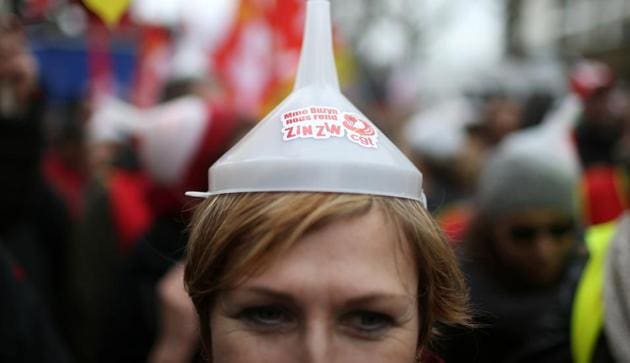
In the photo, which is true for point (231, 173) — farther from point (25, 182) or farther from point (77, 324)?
point (77, 324)

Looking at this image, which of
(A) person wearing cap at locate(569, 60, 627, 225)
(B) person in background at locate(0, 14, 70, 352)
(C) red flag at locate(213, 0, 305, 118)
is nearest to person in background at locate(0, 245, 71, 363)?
(B) person in background at locate(0, 14, 70, 352)

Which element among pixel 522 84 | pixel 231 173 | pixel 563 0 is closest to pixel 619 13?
pixel 563 0

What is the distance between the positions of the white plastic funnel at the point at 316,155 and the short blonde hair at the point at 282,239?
0.02m

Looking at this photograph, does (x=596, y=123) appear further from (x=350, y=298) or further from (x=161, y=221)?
(x=350, y=298)

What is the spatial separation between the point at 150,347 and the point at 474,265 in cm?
113

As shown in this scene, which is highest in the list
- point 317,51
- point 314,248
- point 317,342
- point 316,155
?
point 317,51

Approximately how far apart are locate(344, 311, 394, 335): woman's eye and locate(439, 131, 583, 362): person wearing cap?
4.03ft

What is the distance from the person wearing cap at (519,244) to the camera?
9.78 feet

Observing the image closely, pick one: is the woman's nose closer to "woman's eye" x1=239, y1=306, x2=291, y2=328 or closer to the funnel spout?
"woman's eye" x1=239, y1=306, x2=291, y2=328

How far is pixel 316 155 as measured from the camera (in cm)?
155

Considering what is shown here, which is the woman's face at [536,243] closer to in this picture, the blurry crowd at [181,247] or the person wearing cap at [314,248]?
the blurry crowd at [181,247]

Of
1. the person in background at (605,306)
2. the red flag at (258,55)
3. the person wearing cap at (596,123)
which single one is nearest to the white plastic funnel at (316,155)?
the person in background at (605,306)

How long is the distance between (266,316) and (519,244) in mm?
1822

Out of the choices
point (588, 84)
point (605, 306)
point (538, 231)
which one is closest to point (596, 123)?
point (588, 84)
